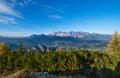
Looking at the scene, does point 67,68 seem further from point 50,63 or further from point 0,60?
point 0,60

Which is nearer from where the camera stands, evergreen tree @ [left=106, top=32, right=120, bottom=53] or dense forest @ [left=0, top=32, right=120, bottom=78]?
dense forest @ [left=0, top=32, right=120, bottom=78]

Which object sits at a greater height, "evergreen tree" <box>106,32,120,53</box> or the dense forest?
"evergreen tree" <box>106,32,120,53</box>

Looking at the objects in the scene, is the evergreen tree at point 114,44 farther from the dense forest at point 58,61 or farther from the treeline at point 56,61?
the treeline at point 56,61

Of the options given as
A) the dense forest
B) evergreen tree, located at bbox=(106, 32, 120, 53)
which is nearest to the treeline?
the dense forest

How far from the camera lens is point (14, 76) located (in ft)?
32.1

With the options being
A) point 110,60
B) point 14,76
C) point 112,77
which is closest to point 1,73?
point 14,76

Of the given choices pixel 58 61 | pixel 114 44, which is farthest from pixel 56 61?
pixel 114 44

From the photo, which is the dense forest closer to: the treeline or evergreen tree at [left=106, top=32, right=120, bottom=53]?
the treeline

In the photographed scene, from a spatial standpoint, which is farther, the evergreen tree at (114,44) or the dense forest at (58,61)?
the evergreen tree at (114,44)

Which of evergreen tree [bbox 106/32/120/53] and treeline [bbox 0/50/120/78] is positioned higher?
evergreen tree [bbox 106/32/120/53]

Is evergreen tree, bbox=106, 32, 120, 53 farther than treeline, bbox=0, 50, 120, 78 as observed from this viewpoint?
Yes

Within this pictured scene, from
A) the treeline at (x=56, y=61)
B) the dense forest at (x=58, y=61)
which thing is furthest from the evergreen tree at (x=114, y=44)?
the treeline at (x=56, y=61)

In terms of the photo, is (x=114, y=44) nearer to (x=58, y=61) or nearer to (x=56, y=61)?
(x=58, y=61)

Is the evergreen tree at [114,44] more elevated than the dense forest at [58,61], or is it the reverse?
the evergreen tree at [114,44]
